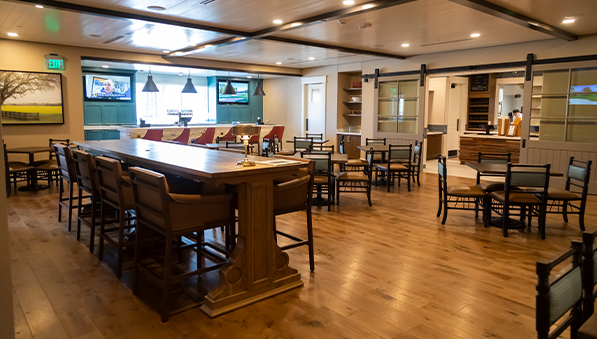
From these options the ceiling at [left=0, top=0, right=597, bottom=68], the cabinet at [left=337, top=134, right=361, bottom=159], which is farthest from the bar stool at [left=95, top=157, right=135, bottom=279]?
the cabinet at [left=337, top=134, right=361, bottom=159]

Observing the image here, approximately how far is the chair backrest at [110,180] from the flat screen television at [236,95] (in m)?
10.7

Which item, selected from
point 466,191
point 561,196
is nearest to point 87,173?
point 466,191

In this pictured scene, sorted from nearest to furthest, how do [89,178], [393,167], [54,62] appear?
[89,178], [393,167], [54,62]

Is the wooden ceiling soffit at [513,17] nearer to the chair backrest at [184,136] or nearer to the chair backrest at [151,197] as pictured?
the chair backrest at [151,197]

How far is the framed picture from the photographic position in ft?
23.7

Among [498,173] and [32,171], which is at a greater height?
[498,173]

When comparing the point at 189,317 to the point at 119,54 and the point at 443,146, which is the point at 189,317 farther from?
the point at 443,146

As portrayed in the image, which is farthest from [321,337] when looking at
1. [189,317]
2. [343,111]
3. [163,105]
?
[163,105]

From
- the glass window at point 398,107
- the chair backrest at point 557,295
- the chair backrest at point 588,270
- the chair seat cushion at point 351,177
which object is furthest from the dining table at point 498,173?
the glass window at point 398,107

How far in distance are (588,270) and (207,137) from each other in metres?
9.17

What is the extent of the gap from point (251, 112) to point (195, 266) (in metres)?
11.5

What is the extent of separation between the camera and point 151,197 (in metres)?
2.69

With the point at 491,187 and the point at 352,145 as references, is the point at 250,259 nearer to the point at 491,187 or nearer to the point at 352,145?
the point at 491,187

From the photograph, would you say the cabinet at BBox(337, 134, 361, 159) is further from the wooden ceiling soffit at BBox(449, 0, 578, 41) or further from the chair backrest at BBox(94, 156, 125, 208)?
the chair backrest at BBox(94, 156, 125, 208)
